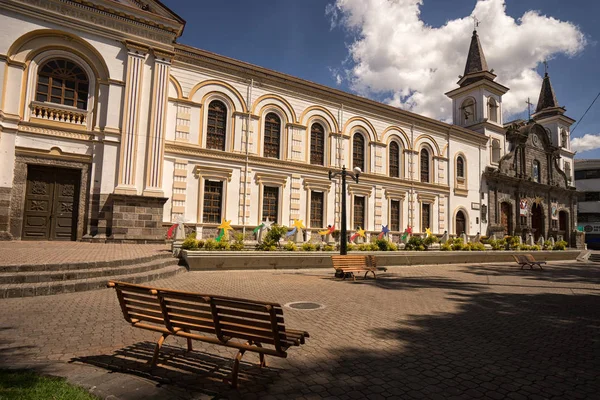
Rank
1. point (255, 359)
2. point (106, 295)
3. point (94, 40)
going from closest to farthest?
point (255, 359)
point (106, 295)
point (94, 40)

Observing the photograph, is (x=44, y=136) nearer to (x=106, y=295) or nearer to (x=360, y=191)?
(x=106, y=295)

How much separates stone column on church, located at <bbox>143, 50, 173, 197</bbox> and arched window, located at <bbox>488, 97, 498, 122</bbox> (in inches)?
1120

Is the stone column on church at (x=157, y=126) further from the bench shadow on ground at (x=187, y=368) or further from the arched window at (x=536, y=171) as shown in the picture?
the arched window at (x=536, y=171)

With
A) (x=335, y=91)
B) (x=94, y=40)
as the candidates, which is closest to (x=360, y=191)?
(x=335, y=91)

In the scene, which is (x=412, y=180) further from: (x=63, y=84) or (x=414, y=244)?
(x=63, y=84)

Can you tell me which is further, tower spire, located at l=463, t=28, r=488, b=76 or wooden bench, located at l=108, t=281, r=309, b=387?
tower spire, located at l=463, t=28, r=488, b=76

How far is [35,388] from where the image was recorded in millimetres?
2951

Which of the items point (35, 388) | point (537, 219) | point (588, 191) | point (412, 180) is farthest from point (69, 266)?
point (588, 191)

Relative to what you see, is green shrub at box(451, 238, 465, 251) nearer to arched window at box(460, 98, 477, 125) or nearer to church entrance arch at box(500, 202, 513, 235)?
church entrance arch at box(500, 202, 513, 235)

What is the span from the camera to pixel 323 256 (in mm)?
13797

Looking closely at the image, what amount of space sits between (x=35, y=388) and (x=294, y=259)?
416 inches

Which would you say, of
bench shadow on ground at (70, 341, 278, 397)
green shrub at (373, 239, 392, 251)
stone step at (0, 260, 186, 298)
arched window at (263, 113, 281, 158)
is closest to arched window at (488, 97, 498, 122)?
arched window at (263, 113, 281, 158)

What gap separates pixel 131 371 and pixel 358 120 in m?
22.0

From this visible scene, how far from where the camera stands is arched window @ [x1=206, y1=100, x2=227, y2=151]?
18219 millimetres
